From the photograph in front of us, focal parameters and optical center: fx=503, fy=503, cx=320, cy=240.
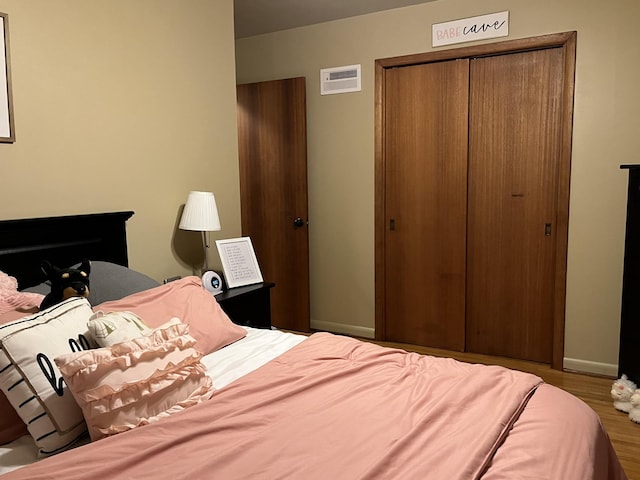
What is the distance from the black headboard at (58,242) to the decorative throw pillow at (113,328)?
0.73 meters

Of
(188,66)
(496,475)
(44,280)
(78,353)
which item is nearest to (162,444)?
(78,353)

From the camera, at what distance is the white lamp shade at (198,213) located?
9.15 ft

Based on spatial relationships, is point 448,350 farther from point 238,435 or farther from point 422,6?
point 238,435

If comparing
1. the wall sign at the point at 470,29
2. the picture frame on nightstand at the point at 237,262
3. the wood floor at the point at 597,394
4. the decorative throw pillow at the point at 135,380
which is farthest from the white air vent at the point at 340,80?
the decorative throw pillow at the point at 135,380

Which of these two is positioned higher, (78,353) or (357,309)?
(78,353)

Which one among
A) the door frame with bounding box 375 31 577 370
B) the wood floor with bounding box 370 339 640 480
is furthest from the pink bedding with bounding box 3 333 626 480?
the door frame with bounding box 375 31 577 370

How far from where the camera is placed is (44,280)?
84.8 inches

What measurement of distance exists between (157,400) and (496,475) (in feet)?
3.00

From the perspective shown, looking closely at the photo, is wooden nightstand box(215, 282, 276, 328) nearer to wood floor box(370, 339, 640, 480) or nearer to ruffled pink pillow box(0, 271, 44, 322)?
ruffled pink pillow box(0, 271, 44, 322)

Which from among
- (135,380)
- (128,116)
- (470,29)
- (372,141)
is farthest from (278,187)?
(135,380)

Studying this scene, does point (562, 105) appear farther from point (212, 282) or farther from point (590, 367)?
point (212, 282)

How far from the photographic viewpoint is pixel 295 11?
3.67 metres

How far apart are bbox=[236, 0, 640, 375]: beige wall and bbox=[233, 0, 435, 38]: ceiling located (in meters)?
0.09

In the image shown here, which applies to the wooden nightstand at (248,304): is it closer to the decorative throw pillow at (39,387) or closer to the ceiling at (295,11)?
the decorative throw pillow at (39,387)
